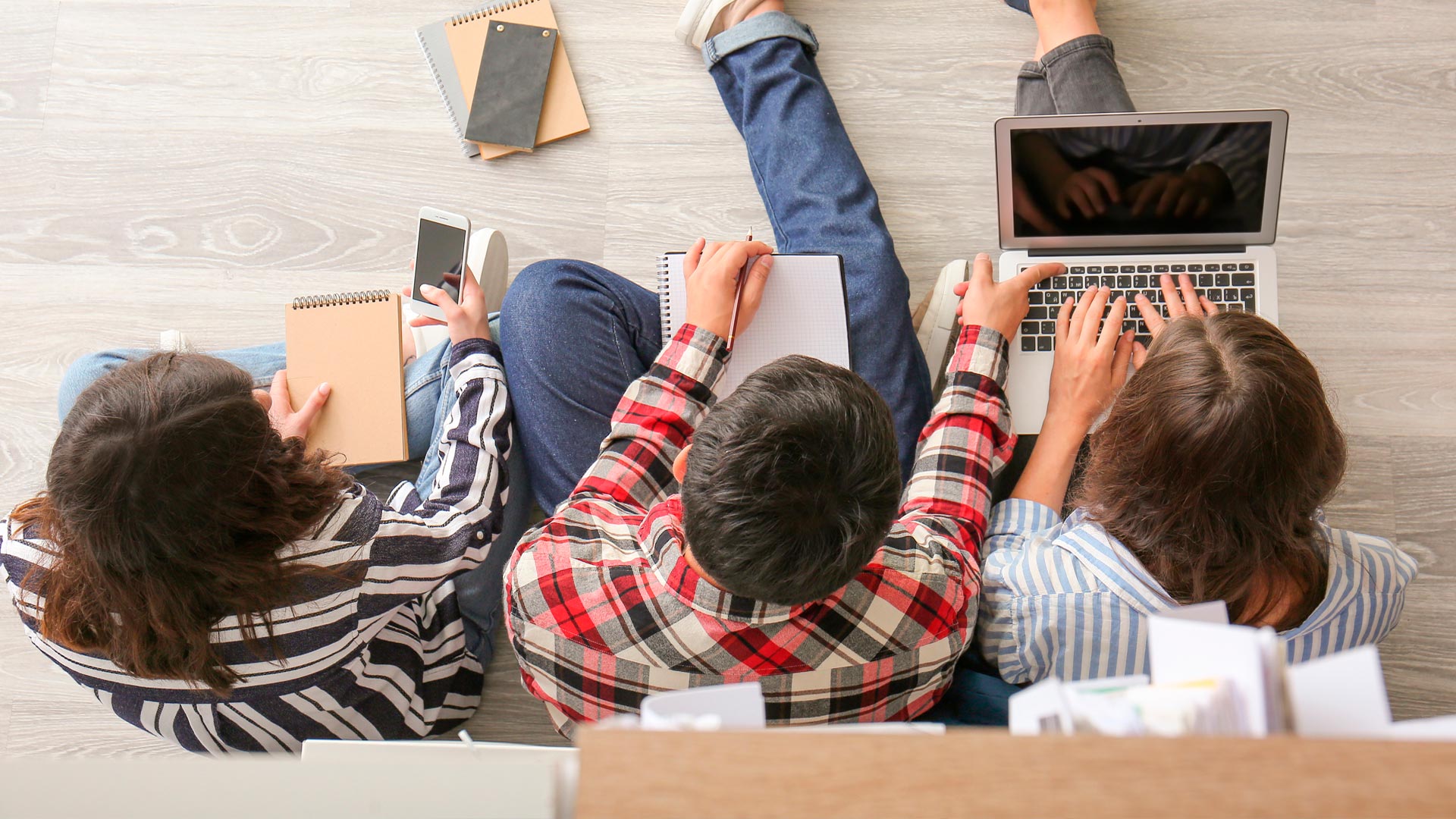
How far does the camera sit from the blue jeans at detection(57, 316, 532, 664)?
1210 mm

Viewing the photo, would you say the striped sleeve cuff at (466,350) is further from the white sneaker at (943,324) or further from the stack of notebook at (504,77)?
the white sneaker at (943,324)

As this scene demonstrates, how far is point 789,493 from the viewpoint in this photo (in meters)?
0.74

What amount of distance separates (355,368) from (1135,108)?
1218 millimetres

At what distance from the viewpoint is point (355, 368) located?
1204mm

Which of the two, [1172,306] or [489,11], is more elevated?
[489,11]

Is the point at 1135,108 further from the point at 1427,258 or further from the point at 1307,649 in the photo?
the point at 1307,649

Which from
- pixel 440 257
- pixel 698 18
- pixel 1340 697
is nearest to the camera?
pixel 1340 697

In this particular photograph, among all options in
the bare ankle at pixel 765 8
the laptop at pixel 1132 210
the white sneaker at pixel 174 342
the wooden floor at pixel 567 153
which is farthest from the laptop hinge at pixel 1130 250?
the white sneaker at pixel 174 342

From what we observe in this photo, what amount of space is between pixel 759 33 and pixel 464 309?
60 centimetres

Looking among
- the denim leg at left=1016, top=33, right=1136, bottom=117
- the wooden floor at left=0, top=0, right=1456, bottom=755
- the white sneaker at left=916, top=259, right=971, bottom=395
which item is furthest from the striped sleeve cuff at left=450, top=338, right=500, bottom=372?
the denim leg at left=1016, top=33, right=1136, bottom=117

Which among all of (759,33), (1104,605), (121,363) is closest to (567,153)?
(759,33)

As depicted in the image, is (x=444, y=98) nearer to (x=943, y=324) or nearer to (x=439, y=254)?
(x=439, y=254)

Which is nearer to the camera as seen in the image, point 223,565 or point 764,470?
point 764,470

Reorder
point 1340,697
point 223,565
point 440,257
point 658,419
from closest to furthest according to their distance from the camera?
point 1340,697
point 223,565
point 658,419
point 440,257
